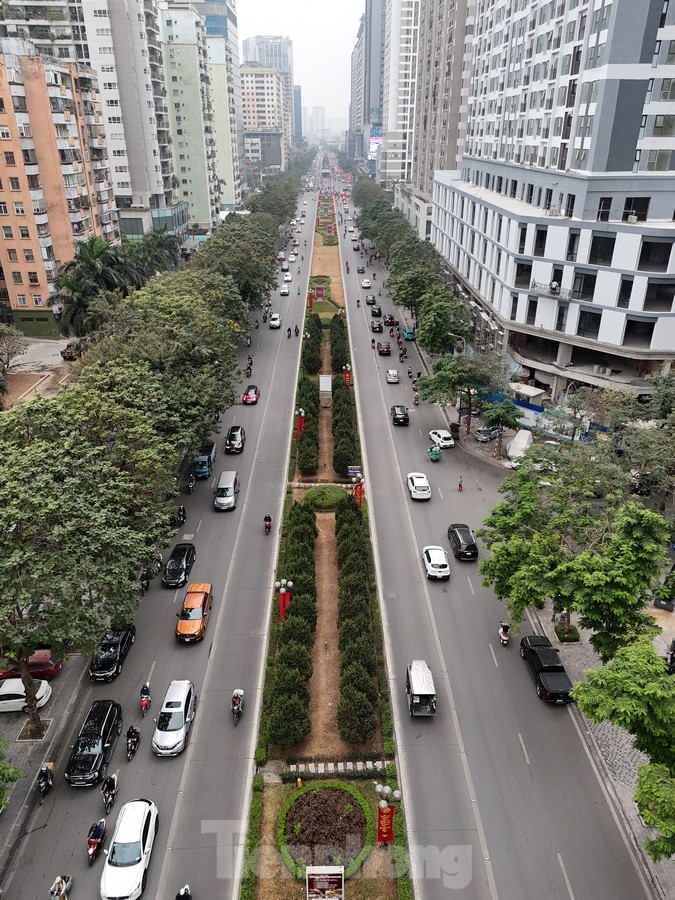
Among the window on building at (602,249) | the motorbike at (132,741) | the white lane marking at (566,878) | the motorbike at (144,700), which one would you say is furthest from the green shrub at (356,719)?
the window on building at (602,249)

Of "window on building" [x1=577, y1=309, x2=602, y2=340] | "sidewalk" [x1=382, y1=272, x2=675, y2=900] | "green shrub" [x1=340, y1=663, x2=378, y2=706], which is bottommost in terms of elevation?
"sidewalk" [x1=382, y1=272, x2=675, y2=900]

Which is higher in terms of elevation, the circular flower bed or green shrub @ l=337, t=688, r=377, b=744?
green shrub @ l=337, t=688, r=377, b=744

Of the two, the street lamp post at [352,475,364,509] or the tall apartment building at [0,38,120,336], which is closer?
the street lamp post at [352,475,364,509]

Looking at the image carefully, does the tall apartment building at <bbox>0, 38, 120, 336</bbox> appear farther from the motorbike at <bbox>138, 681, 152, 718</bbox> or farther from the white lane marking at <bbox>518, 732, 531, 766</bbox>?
the white lane marking at <bbox>518, 732, 531, 766</bbox>

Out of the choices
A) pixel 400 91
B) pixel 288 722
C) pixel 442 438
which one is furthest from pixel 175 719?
pixel 400 91

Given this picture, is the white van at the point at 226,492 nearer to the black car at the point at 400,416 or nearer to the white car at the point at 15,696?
the white car at the point at 15,696

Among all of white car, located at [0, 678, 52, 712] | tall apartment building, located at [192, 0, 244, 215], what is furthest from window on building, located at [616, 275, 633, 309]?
Answer: tall apartment building, located at [192, 0, 244, 215]
